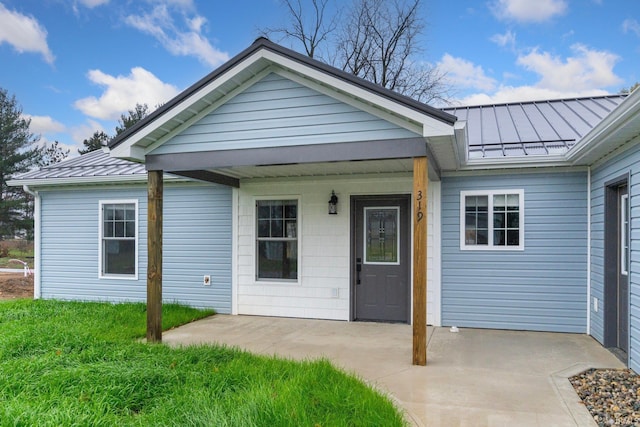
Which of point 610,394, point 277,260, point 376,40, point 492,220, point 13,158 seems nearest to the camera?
point 610,394

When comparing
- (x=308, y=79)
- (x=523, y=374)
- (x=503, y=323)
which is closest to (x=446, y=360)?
(x=523, y=374)

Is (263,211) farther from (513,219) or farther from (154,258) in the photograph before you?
(513,219)

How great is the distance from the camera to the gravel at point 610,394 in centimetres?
329

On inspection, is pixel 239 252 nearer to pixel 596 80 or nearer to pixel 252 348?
pixel 252 348

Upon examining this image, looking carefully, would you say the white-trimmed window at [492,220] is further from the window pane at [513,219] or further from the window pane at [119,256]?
the window pane at [119,256]

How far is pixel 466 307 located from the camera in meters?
6.54

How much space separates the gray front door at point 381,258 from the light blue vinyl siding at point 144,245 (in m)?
2.33

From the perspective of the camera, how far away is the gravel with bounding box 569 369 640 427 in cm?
329

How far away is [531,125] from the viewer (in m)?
7.61

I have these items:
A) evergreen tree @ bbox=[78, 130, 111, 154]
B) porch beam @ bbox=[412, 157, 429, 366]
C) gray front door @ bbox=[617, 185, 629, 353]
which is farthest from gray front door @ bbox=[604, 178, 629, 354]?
evergreen tree @ bbox=[78, 130, 111, 154]

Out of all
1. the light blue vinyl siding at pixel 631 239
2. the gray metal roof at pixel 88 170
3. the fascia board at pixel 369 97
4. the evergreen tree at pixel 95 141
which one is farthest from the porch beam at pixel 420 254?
the evergreen tree at pixel 95 141

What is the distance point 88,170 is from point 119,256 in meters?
1.90

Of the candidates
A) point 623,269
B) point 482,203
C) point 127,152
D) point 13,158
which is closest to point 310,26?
point 482,203

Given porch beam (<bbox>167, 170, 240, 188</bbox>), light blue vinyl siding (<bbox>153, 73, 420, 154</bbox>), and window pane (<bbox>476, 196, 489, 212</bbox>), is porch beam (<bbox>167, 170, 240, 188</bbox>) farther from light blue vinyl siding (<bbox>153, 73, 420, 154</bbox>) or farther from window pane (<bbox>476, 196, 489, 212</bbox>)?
window pane (<bbox>476, 196, 489, 212</bbox>)
